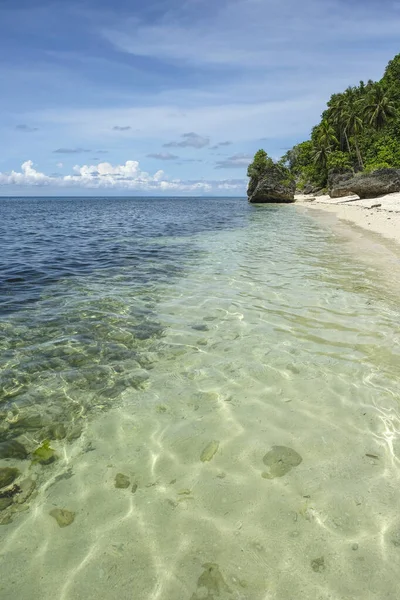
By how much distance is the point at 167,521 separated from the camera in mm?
2896

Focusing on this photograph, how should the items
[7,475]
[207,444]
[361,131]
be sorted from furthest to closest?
1. [361,131]
2. [207,444]
3. [7,475]

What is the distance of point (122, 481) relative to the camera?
3.34 meters

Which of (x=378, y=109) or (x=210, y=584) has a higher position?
(x=378, y=109)

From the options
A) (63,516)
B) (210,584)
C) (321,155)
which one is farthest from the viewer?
(321,155)

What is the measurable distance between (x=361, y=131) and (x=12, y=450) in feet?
254

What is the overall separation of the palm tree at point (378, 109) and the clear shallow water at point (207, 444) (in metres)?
67.0

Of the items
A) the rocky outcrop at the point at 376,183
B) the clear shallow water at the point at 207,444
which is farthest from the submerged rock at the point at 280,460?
the rocky outcrop at the point at 376,183

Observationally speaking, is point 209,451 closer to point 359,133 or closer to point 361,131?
point 361,131

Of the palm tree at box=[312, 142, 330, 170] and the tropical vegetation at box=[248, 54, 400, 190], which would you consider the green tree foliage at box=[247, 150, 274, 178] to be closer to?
the tropical vegetation at box=[248, 54, 400, 190]

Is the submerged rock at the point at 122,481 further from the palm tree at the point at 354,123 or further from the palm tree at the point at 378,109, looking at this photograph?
the palm tree at the point at 378,109

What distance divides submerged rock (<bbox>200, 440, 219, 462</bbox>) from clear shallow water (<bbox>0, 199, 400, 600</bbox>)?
19 mm

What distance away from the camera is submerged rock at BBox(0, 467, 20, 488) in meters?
3.36

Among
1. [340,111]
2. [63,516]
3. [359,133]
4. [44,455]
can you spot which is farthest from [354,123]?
[63,516]

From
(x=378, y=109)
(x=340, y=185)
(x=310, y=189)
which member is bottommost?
(x=310, y=189)
